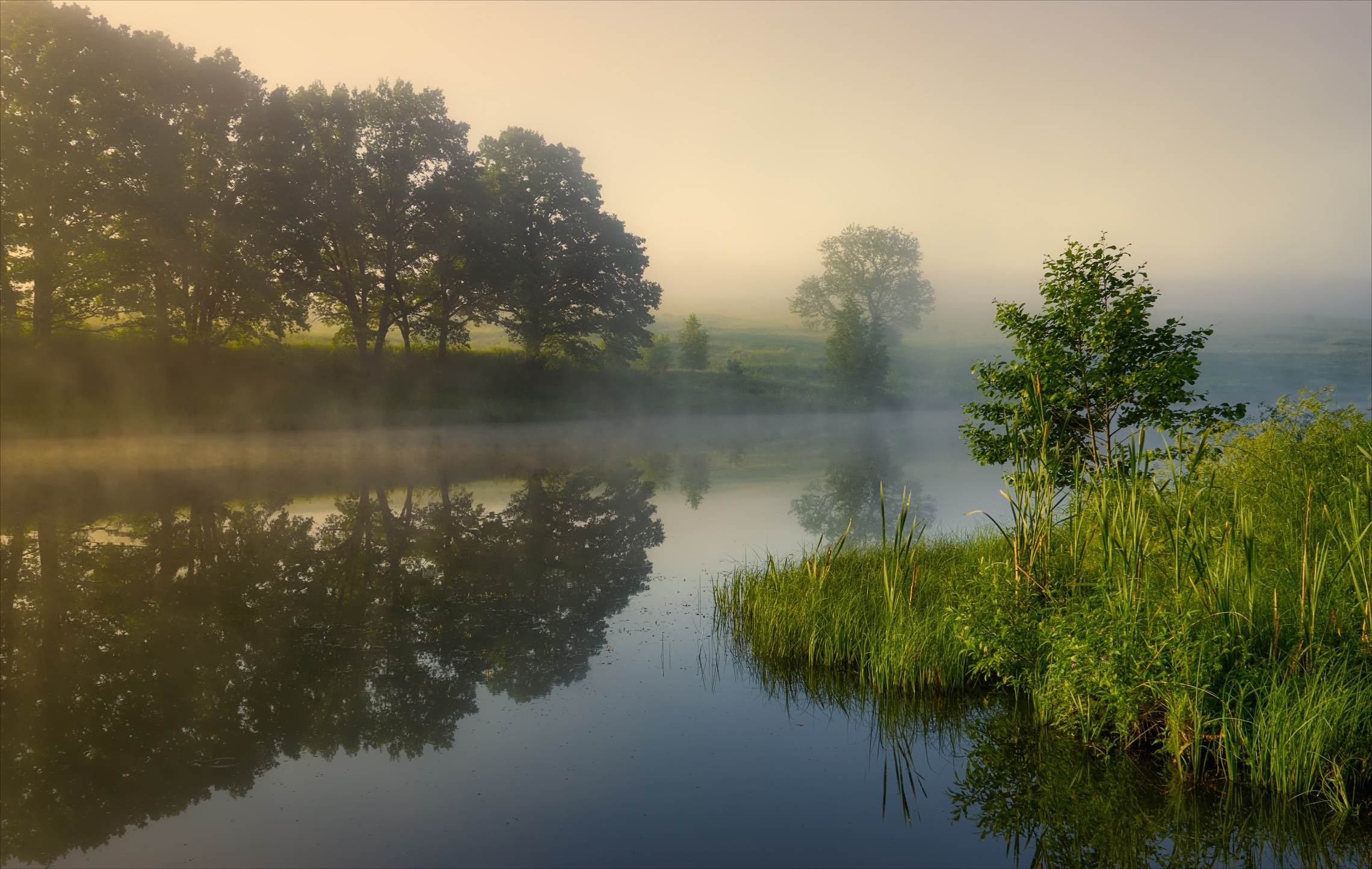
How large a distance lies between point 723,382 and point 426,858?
190 ft

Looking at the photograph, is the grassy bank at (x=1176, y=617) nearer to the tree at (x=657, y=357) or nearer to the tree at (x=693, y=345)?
the tree at (x=657, y=357)

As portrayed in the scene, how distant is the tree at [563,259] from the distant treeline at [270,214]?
13 cm

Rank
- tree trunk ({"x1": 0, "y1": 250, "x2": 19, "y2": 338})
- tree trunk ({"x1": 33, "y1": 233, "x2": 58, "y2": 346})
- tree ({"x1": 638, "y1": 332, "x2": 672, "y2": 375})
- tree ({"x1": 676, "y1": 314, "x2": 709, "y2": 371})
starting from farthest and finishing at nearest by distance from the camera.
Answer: tree ({"x1": 676, "y1": 314, "x2": 709, "y2": 371})
tree ({"x1": 638, "y1": 332, "x2": 672, "y2": 375})
tree trunk ({"x1": 33, "y1": 233, "x2": 58, "y2": 346})
tree trunk ({"x1": 0, "y1": 250, "x2": 19, "y2": 338})

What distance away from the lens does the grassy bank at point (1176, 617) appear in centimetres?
607

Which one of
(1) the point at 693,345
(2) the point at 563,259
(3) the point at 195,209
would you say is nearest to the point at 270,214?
(3) the point at 195,209

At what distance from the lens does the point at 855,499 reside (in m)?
22.2

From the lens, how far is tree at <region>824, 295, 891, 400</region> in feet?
209

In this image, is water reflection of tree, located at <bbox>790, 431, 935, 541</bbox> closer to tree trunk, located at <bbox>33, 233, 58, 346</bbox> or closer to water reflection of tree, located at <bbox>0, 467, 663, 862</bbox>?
water reflection of tree, located at <bbox>0, 467, 663, 862</bbox>

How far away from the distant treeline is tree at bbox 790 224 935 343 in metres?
35.9

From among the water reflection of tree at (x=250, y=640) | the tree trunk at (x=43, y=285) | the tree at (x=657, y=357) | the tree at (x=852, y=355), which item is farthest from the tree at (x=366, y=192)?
the tree at (x=852, y=355)

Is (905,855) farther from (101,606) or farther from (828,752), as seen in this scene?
(101,606)

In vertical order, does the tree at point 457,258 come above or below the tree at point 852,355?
above

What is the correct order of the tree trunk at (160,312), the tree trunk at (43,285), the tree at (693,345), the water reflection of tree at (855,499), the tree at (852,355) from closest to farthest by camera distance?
the water reflection of tree at (855,499) < the tree trunk at (43,285) < the tree trunk at (160,312) < the tree at (852,355) < the tree at (693,345)

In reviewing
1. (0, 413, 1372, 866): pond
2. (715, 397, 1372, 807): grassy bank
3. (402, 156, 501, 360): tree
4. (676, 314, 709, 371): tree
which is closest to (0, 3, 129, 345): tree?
(402, 156, 501, 360): tree
